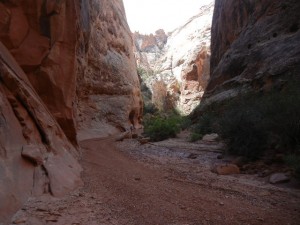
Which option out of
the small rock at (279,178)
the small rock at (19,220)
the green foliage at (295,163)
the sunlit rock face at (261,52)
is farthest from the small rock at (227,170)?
the sunlit rock face at (261,52)

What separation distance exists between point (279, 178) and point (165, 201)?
221 centimetres

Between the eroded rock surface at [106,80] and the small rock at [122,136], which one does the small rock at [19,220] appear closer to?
the eroded rock surface at [106,80]

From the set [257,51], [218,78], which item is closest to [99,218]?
[257,51]

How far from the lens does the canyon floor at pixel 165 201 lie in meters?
3.32

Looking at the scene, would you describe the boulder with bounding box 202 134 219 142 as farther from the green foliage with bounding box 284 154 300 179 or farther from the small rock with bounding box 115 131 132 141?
the green foliage with bounding box 284 154 300 179

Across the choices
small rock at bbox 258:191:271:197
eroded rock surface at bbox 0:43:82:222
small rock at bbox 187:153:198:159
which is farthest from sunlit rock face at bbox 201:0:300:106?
eroded rock surface at bbox 0:43:82:222

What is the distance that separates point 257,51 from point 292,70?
130 inches

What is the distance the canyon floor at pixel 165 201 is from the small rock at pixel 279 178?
0.12m

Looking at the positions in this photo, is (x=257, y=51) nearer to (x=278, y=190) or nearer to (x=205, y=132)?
(x=205, y=132)

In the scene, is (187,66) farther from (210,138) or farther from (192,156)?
(192,156)

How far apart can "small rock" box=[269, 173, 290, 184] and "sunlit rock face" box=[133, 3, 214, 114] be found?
28.8 meters

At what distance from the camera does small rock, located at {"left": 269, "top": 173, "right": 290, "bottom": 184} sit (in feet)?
15.9

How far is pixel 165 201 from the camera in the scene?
4.06 m

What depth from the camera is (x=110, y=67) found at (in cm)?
1877
